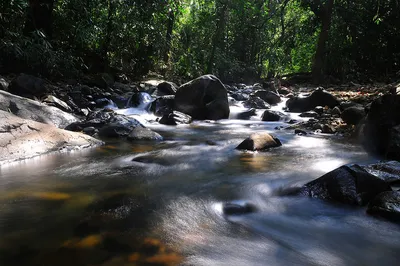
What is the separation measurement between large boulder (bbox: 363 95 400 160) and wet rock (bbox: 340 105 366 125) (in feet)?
Result: 3.70

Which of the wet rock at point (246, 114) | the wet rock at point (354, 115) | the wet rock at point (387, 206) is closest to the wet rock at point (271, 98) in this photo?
the wet rock at point (246, 114)

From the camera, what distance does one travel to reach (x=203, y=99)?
962cm

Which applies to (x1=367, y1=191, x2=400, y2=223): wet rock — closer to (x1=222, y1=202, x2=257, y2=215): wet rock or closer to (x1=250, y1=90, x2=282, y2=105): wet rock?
Result: (x1=222, y1=202, x2=257, y2=215): wet rock

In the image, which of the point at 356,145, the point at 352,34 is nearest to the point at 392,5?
the point at 352,34

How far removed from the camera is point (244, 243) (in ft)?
8.20

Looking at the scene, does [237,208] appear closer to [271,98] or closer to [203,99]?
[203,99]

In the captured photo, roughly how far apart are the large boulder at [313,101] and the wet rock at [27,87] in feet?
25.0

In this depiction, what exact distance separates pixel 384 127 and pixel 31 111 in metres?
6.35

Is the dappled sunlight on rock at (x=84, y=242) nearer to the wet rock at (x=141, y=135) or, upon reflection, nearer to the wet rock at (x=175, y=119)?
the wet rock at (x=141, y=135)

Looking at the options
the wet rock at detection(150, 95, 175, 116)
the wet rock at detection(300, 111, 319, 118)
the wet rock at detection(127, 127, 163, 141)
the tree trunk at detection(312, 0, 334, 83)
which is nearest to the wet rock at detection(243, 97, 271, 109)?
the wet rock at detection(300, 111, 319, 118)

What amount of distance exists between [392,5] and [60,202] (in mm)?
19022

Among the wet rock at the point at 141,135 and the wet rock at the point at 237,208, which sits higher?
the wet rock at the point at 141,135

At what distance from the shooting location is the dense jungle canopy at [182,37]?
1058cm

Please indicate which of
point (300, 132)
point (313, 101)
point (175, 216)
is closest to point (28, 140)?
point (175, 216)
